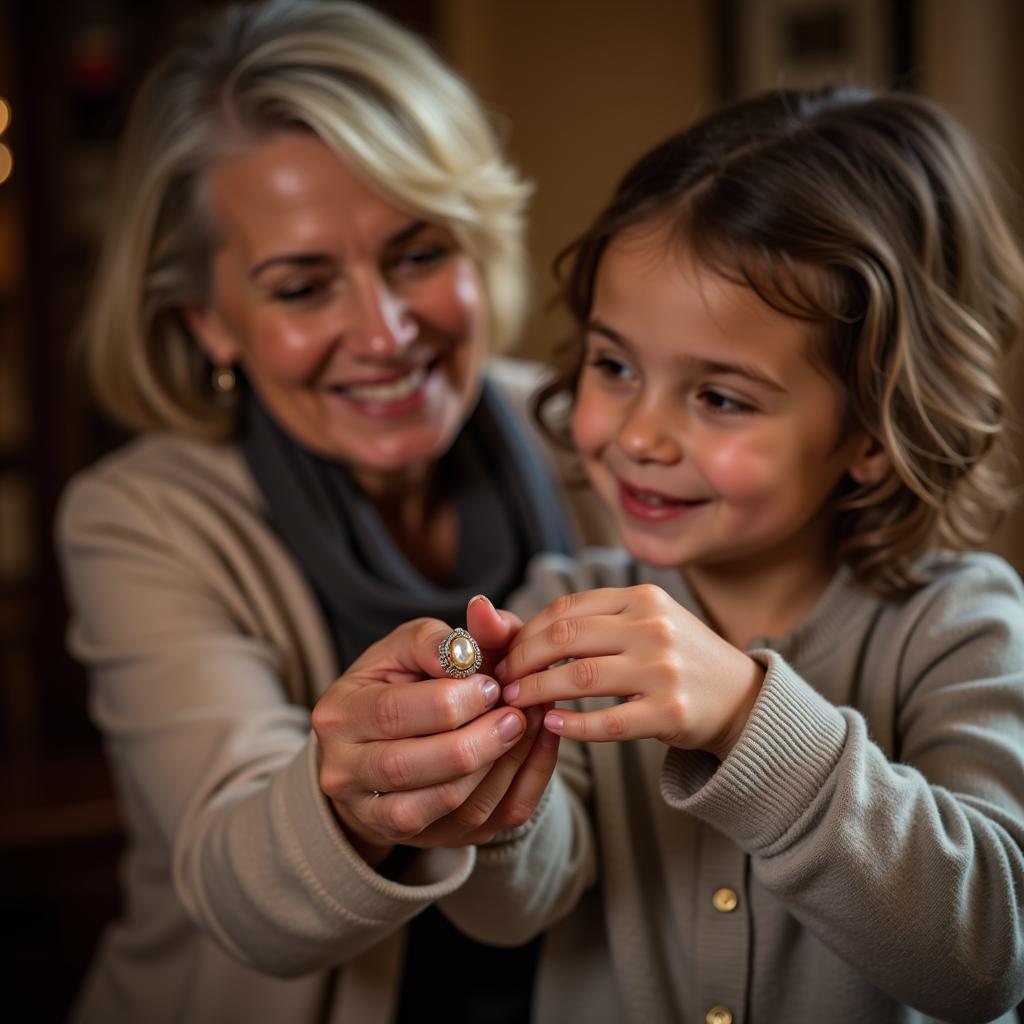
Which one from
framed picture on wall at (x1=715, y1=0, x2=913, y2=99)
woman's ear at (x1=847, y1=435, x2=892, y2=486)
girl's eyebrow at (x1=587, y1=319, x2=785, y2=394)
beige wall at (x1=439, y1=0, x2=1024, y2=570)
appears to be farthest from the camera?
beige wall at (x1=439, y1=0, x2=1024, y2=570)

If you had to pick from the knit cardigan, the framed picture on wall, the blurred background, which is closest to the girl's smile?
the knit cardigan

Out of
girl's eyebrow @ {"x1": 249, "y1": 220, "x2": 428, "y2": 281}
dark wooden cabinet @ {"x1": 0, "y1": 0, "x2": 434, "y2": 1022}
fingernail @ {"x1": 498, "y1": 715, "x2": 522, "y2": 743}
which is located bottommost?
dark wooden cabinet @ {"x1": 0, "y1": 0, "x2": 434, "y2": 1022}

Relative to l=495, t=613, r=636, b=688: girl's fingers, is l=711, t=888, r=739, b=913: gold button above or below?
below

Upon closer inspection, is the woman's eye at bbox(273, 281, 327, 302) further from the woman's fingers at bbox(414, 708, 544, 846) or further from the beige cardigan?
the woman's fingers at bbox(414, 708, 544, 846)

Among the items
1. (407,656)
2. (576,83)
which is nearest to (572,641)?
(407,656)

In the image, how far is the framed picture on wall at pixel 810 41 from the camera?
3402 millimetres

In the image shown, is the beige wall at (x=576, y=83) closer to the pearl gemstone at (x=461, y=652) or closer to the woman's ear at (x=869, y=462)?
the woman's ear at (x=869, y=462)

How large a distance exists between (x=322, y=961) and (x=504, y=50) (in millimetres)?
3472

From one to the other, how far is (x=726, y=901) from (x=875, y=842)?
23cm

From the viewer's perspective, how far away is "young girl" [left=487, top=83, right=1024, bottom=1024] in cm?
89

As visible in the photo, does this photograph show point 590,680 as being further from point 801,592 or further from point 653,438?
point 801,592

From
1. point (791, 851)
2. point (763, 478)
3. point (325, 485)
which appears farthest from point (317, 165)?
point (791, 851)

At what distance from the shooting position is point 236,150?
4.85ft

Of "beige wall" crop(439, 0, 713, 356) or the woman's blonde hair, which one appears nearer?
the woman's blonde hair
